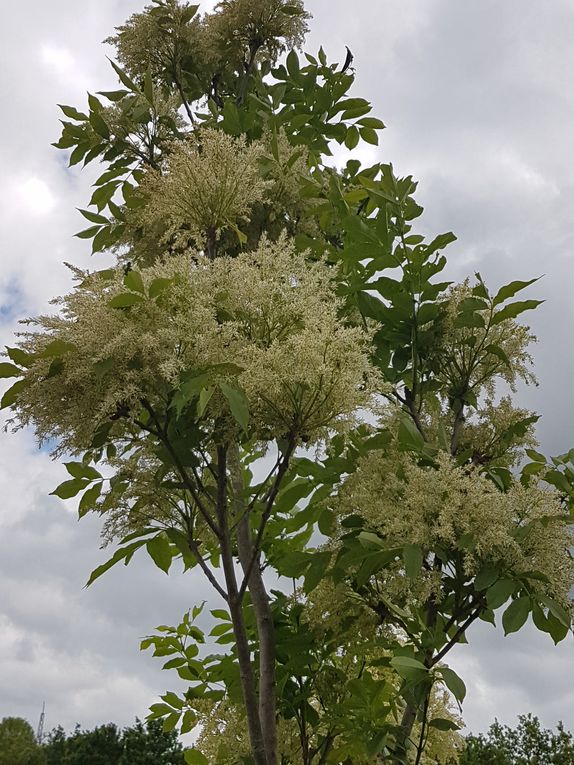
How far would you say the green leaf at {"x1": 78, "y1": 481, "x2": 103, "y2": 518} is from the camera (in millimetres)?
2885

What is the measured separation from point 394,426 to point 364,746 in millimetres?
1196

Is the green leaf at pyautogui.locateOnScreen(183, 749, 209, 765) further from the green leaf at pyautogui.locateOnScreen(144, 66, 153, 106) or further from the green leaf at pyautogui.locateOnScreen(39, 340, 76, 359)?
the green leaf at pyautogui.locateOnScreen(144, 66, 153, 106)

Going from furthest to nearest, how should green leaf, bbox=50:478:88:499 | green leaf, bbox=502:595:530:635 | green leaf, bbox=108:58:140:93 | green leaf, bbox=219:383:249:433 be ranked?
1. green leaf, bbox=108:58:140:93
2. green leaf, bbox=50:478:88:499
3. green leaf, bbox=502:595:530:635
4. green leaf, bbox=219:383:249:433

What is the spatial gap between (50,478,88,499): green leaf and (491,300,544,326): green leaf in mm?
1665

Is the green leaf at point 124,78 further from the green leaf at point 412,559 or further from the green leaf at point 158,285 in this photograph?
the green leaf at point 412,559

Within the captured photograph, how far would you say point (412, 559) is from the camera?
2.36 m

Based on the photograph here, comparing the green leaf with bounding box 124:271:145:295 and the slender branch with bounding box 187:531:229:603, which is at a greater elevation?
the green leaf with bounding box 124:271:145:295

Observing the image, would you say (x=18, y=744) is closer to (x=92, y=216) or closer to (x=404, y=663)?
(x=92, y=216)

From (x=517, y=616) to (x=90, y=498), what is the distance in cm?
152

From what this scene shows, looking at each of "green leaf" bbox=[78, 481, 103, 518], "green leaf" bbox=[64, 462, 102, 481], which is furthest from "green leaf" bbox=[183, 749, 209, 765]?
"green leaf" bbox=[64, 462, 102, 481]

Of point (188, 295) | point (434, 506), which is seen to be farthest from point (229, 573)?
point (188, 295)

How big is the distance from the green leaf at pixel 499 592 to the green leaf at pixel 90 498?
55.4 inches

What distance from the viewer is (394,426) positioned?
10.00 ft

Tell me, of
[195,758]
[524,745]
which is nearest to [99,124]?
[195,758]
